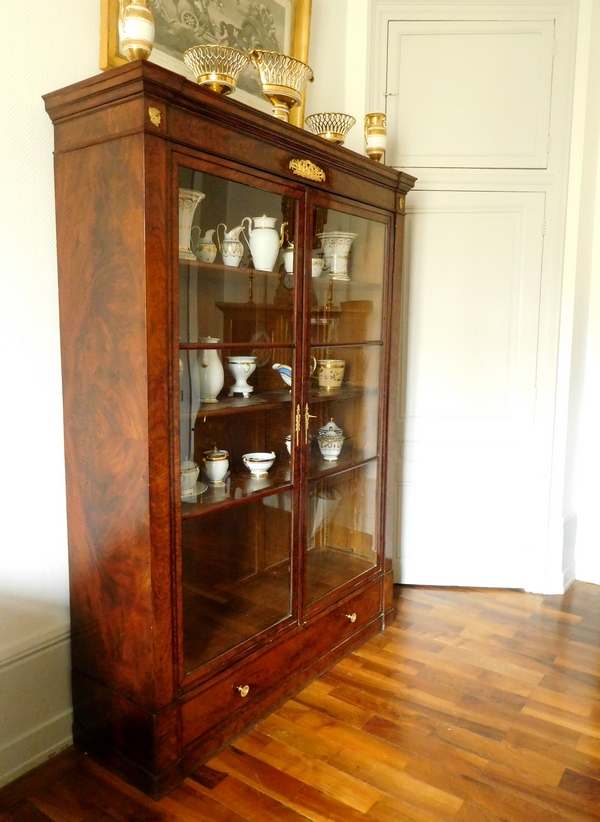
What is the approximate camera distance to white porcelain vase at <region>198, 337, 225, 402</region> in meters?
1.72

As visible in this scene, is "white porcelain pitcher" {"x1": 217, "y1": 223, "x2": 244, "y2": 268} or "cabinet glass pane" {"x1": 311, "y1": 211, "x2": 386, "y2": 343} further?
"cabinet glass pane" {"x1": 311, "y1": 211, "x2": 386, "y2": 343}

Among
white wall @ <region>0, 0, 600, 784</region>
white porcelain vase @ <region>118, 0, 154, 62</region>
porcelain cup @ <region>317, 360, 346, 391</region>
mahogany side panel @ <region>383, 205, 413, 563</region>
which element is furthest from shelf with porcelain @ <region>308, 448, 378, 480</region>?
white porcelain vase @ <region>118, 0, 154, 62</region>

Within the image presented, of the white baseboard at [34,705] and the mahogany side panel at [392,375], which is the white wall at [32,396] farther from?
the mahogany side panel at [392,375]

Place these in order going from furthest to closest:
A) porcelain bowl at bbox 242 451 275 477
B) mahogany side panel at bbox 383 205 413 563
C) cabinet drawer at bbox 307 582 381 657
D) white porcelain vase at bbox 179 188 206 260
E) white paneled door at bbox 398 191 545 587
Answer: white paneled door at bbox 398 191 545 587 < mahogany side panel at bbox 383 205 413 563 < cabinet drawer at bbox 307 582 381 657 < porcelain bowl at bbox 242 451 275 477 < white porcelain vase at bbox 179 188 206 260

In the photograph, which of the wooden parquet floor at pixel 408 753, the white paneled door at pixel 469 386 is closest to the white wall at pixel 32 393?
the wooden parquet floor at pixel 408 753

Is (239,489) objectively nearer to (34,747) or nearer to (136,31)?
(34,747)

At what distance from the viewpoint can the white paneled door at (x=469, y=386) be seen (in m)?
2.83

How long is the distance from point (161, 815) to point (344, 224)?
1.83 meters

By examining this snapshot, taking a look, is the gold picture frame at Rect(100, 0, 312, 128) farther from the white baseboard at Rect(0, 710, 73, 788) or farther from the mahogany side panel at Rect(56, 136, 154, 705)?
the white baseboard at Rect(0, 710, 73, 788)

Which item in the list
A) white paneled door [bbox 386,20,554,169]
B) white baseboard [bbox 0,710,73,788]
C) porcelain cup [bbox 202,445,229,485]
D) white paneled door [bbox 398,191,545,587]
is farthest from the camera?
white paneled door [bbox 398,191,545,587]

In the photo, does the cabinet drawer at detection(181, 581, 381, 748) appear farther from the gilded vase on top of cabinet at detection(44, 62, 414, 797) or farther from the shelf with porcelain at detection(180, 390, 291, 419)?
the shelf with porcelain at detection(180, 390, 291, 419)

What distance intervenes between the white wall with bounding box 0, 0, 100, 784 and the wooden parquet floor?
21 centimetres

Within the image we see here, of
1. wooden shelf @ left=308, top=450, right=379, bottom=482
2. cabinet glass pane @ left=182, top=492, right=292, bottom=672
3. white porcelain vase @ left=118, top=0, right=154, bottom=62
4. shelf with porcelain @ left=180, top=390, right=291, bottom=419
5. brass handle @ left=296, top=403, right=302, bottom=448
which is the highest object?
white porcelain vase @ left=118, top=0, right=154, bottom=62

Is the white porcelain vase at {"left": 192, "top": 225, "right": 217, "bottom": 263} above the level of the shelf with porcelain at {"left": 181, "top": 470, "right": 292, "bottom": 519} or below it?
above
